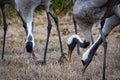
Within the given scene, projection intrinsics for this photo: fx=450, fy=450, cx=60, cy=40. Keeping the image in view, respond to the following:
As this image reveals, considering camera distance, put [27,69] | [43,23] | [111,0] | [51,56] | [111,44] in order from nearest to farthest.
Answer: [111,0] < [27,69] < [51,56] < [111,44] < [43,23]

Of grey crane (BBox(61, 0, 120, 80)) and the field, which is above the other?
grey crane (BBox(61, 0, 120, 80))

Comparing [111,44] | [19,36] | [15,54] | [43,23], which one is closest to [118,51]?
[111,44]

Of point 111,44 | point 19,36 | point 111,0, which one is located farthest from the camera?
point 19,36

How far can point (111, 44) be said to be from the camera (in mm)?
10008

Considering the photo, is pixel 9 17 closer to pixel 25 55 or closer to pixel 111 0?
pixel 25 55

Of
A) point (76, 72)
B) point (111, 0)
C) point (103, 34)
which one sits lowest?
point (76, 72)

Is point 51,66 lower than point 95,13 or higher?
lower

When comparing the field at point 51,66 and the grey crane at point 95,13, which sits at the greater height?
the grey crane at point 95,13

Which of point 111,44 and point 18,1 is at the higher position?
point 18,1

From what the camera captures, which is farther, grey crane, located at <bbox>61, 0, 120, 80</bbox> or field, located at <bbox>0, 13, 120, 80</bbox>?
field, located at <bbox>0, 13, 120, 80</bbox>

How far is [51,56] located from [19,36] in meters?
3.48

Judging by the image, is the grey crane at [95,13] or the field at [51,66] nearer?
the grey crane at [95,13]

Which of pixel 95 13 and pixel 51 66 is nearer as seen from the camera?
pixel 95 13

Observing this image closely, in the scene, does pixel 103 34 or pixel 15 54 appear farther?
pixel 15 54
